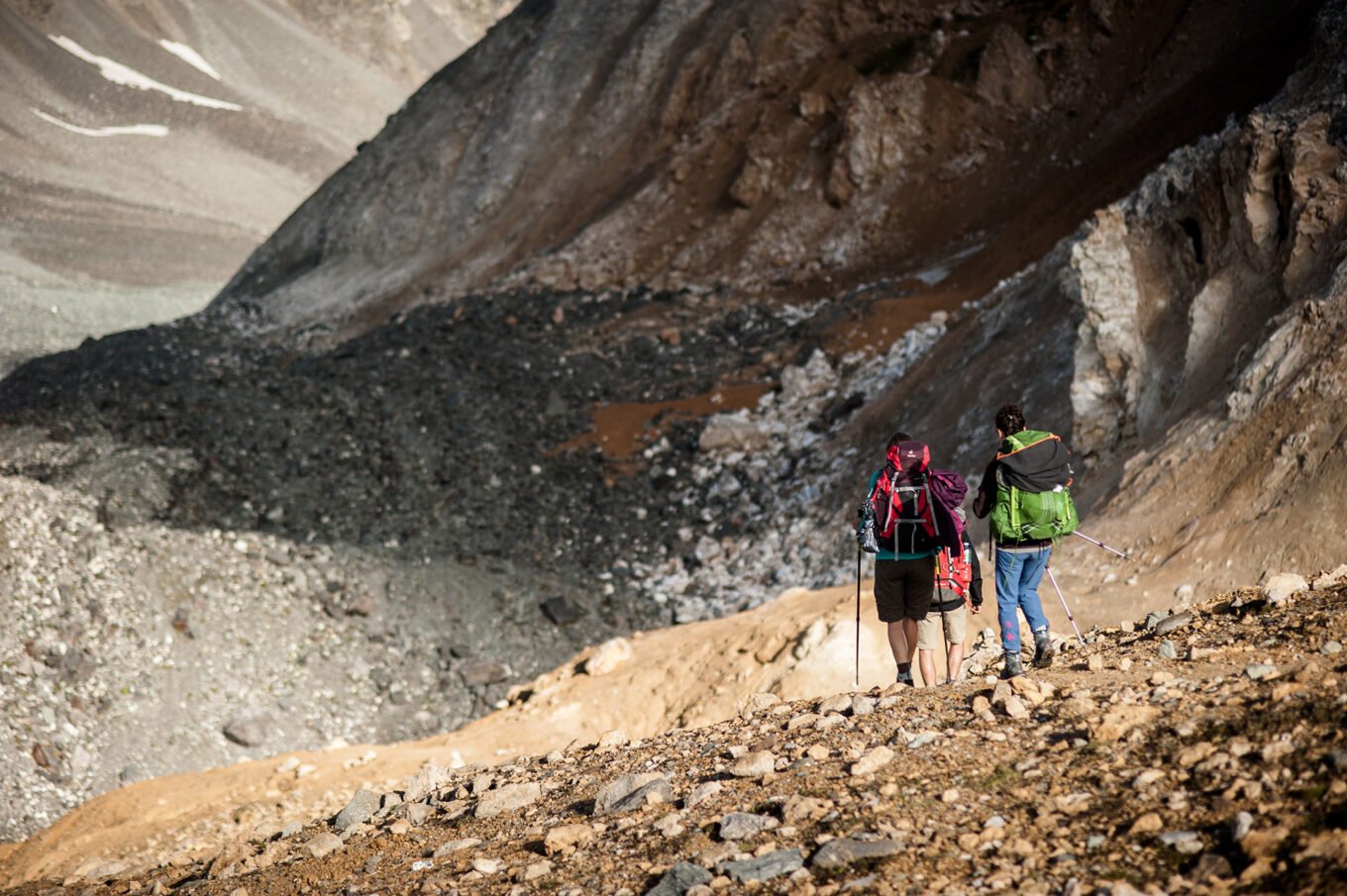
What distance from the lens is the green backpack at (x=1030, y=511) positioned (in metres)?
6.44

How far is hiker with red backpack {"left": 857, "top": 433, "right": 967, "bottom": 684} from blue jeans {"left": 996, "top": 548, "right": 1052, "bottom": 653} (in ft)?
1.14

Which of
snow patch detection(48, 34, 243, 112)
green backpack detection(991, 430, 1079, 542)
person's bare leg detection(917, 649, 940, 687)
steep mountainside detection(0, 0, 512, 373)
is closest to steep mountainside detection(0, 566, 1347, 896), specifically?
person's bare leg detection(917, 649, 940, 687)

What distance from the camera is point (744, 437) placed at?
1834cm

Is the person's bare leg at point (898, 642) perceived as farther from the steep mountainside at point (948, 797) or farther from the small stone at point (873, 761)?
the small stone at point (873, 761)

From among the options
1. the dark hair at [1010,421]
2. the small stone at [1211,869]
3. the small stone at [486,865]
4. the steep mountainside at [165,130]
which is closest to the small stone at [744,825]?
the small stone at [486,865]

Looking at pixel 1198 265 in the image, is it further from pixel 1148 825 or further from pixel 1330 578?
pixel 1148 825

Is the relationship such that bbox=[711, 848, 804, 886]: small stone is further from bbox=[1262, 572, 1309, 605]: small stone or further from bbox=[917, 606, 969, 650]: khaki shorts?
bbox=[1262, 572, 1309, 605]: small stone

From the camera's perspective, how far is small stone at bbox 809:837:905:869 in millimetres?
4578

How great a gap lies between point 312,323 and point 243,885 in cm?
2515

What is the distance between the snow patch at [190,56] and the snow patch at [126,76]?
3239 mm

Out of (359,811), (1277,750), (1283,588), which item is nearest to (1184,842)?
(1277,750)

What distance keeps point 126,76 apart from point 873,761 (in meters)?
81.2

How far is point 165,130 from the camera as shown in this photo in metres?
72.2

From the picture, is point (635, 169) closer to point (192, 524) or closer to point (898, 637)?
point (192, 524)
